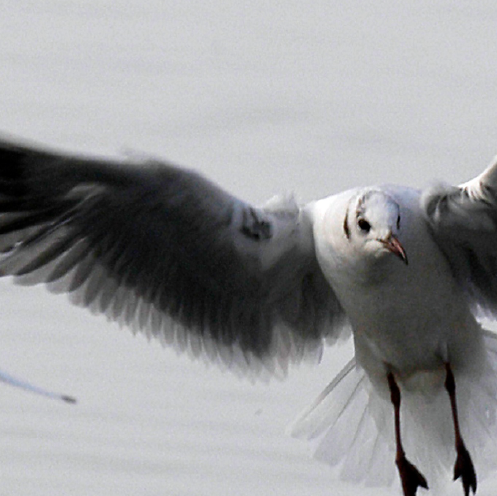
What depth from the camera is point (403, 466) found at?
539 centimetres

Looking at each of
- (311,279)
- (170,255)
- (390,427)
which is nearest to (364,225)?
(311,279)

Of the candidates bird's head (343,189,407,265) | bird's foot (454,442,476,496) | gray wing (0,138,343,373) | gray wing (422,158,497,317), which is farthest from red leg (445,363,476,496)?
bird's head (343,189,407,265)

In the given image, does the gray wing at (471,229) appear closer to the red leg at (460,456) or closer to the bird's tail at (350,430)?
the red leg at (460,456)

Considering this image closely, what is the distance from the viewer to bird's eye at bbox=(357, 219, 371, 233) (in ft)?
16.0

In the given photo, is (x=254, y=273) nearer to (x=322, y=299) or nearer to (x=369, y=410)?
(x=322, y=299)

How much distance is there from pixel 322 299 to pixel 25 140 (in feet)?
3.90

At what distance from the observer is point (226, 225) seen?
511 cm

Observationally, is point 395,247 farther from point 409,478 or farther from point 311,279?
point 409,478

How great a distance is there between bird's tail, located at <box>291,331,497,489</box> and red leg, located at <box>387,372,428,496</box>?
0.10 meters

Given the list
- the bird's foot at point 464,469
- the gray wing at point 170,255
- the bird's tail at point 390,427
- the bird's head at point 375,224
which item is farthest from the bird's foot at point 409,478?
the bird's head at point 375,224

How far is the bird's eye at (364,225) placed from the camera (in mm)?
4883

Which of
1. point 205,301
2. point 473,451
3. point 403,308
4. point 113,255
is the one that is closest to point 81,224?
point 113,255

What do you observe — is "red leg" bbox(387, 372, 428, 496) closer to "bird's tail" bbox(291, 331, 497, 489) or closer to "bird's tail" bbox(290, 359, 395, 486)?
"bird's tail" bbox(291, 331, 497, 489)

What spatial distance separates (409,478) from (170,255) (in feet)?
3.39
